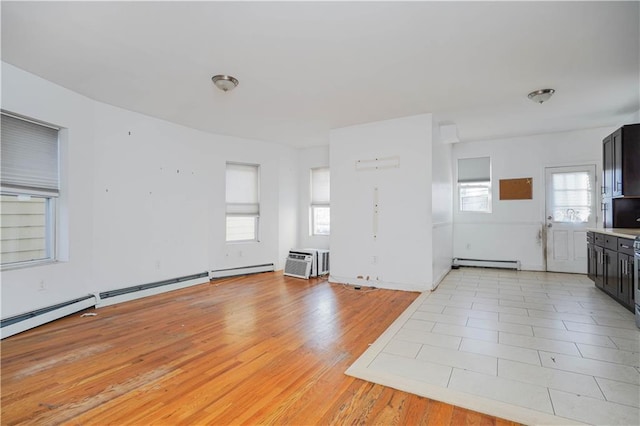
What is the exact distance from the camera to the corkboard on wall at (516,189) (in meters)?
6.07

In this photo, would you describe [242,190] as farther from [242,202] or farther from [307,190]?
[307,190]

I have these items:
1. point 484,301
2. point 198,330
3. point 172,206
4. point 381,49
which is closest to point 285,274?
point 172,206

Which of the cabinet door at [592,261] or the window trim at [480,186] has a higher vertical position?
the window trim at [480,186]

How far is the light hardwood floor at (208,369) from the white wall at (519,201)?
3535 millimetres

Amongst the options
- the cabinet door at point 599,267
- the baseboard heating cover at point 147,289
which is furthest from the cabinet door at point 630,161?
the baseboard heating cover at point 147,289

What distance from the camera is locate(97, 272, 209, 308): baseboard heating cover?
4082mm

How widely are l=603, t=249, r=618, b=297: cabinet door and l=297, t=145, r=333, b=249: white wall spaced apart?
4.40m

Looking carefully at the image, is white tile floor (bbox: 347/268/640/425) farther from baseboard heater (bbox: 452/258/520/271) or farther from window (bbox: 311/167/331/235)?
window (bbox: 311/167/331/235)

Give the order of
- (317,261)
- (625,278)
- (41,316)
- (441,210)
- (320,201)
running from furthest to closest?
(320,201)
(317,261)
(441,210)
(625,278)
(41,316)

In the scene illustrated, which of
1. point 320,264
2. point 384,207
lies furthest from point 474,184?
point 320,264

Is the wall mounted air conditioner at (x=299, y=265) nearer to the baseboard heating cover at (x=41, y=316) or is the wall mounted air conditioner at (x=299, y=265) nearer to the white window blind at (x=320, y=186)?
the white window blind at (x=320, y=186)

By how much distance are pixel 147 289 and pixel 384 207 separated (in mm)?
3624

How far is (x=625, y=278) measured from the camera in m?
3.56

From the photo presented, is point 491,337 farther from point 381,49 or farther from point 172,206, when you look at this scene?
point 172,206
